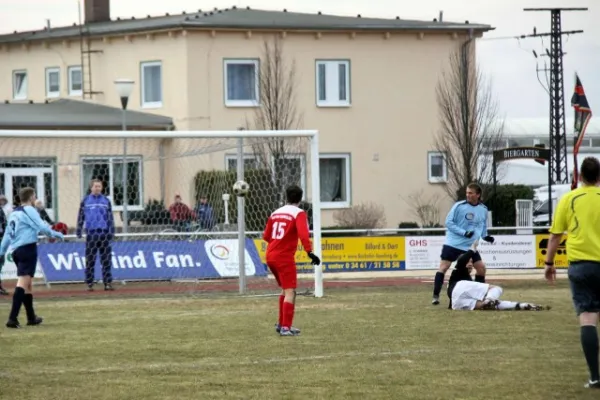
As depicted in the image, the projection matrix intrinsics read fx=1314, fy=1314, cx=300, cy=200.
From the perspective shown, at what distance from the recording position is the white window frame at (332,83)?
1870 inches

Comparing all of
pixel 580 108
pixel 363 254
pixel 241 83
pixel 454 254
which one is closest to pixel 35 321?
pixel 454 254

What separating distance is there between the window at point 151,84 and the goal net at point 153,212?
15.0 metres

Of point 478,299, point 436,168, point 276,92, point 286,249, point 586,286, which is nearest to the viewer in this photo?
point 586,286

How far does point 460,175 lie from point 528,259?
16363 mm

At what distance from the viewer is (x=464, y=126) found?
4578cm

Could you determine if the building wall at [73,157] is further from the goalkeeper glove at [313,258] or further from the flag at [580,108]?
the flag at [580,108]

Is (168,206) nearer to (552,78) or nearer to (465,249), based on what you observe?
(465,249)

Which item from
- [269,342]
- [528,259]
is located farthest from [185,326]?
[528,259]

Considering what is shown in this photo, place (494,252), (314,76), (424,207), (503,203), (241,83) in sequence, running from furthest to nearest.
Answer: (424,207)
(314,76)
(241,83)
(503,203)
(494,252)

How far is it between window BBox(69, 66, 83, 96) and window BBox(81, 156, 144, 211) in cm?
2006

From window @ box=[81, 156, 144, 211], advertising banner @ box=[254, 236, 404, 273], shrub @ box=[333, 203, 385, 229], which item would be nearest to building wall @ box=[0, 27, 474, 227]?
shrub @ box=[333, 203, 385, 229]

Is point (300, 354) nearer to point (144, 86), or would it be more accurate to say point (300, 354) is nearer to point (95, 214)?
point (95, 214)

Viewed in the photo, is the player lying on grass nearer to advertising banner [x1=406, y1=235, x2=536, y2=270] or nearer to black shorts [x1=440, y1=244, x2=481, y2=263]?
black shorts [x1=440, y1=244, x2=481, y2=263]

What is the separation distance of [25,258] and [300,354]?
521cm
